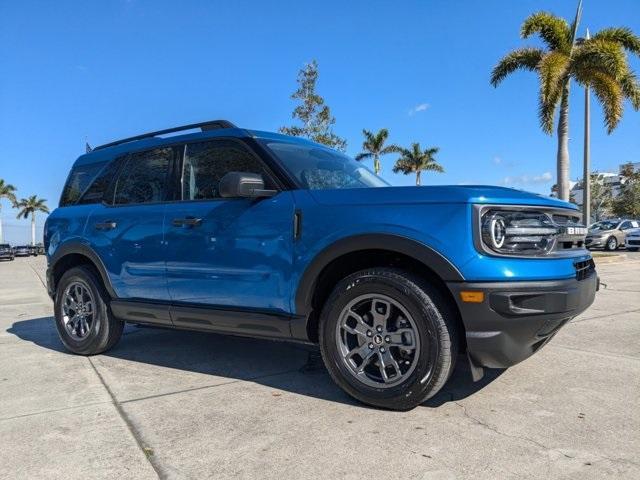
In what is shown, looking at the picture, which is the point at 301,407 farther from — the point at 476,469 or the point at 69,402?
the point at 69,402

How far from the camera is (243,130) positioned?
4.01 metres

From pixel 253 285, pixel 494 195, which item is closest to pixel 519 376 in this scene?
pixel 494 195

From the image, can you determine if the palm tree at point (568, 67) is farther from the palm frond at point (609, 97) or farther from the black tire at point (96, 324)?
the black tire at point (96, 324)

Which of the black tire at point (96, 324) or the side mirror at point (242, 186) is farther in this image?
the black tire at point (96, 324)

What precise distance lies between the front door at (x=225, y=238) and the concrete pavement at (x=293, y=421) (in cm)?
68

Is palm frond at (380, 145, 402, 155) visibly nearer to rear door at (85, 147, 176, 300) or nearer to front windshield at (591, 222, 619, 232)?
front windshield at (591, 222, 619, 232)

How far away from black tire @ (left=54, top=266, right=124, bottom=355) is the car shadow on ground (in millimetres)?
184

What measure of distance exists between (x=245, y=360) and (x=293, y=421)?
1.54m

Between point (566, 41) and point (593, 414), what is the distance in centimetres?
1644

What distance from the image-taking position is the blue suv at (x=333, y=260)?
2.92 m

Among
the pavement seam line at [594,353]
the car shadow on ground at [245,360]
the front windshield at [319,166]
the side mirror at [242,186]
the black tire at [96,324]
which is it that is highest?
the front windshield at [319,166]

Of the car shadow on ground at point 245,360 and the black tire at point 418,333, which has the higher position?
the black tire at point 418,333

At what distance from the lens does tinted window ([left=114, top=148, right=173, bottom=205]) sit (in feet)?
14.6

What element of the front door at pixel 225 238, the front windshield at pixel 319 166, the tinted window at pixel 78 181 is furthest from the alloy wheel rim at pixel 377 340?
the tinted window at pixel 78 181
